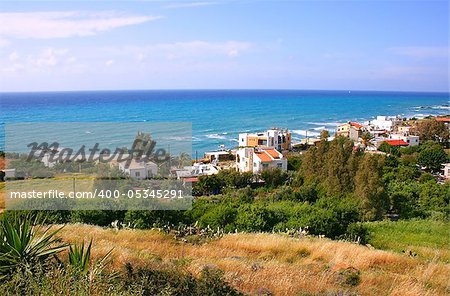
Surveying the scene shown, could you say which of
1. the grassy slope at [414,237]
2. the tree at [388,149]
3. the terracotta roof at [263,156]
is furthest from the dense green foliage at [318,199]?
the tree at [388,149]

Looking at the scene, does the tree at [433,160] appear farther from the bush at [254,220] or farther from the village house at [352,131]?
the bush at [254,220]

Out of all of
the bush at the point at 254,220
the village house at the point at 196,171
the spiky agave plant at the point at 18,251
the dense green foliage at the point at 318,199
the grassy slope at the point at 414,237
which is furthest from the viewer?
the village house at the point at 196,171

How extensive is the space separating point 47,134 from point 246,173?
28.3 meters

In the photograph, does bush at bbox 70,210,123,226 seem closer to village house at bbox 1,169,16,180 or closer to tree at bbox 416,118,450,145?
village house at bbox 1,169,16,180

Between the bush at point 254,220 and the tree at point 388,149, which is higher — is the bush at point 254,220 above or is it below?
above

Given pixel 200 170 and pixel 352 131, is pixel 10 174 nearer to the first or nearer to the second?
pixel 200 170

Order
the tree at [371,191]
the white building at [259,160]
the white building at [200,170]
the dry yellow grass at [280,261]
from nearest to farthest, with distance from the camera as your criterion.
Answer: the dry yellow grass at [280,261] → the tree at [371,191] → the white building at [200,170] → the white building at [259,160]

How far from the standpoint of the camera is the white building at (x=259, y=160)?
29.9 metres

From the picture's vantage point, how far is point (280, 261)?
6598 mm

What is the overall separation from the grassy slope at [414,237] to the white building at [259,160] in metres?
15.7

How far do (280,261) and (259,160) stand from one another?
931 inches

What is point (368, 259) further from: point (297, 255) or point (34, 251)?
point (34, 251)

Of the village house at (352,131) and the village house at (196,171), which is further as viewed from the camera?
the village house at (352,131)

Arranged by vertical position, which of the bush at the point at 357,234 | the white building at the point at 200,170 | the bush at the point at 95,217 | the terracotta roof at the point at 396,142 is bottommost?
the white building at the point at 200,170
